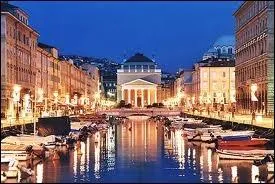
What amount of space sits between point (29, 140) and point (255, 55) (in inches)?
2276

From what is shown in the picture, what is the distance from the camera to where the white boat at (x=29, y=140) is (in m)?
54.9

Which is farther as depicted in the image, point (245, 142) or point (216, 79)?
point (216, 79)

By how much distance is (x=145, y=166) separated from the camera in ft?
167

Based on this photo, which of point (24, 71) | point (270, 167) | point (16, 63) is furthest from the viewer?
point (24, 71)

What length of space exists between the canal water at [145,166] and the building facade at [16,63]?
22703 mm

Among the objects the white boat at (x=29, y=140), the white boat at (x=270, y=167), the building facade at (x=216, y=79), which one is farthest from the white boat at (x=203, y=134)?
the building facade at (x=216, y=79)

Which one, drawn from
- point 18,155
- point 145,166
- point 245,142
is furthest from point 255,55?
point 18,155

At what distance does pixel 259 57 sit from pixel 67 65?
276ft

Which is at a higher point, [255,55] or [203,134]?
[255,55]

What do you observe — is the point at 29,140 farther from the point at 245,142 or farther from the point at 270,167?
the point at 270,167

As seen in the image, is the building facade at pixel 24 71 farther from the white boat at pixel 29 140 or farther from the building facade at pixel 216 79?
the building facade at pixel 216 79

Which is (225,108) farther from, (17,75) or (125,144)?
(125,144)

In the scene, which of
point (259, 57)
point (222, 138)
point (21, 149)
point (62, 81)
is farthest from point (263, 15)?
point (62, 81)

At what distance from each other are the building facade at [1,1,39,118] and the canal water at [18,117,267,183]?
2270cm
